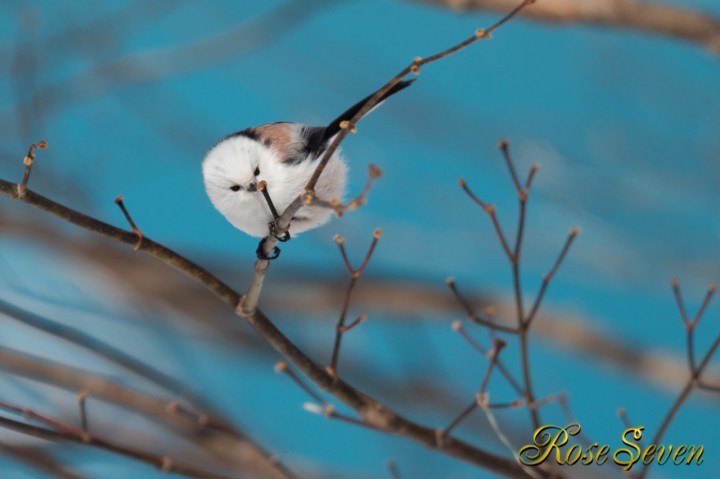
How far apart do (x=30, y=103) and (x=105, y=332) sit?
629 mm

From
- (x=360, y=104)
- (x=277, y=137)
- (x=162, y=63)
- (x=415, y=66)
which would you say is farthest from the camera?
(x=162, y=63)

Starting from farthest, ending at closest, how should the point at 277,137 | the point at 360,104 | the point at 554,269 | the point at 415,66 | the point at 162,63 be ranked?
the point at 162,63
the point at 277,137
the point at 554,269
the point at 360,104
the point at 415,66

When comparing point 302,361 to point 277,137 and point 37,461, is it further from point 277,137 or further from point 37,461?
point 37,461

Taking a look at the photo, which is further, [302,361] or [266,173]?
[266,173]

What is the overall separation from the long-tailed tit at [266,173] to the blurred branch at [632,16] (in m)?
0.50

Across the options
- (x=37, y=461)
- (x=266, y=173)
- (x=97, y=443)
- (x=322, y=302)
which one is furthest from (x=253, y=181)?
(x=322, y=302)

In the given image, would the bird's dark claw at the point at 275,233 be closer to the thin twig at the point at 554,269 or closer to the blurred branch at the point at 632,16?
the thin twig at the point at 554,269

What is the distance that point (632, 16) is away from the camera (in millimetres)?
1384

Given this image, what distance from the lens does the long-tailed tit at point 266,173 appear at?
0.94 m

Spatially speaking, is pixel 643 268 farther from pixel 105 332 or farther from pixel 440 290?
pixel 105 332

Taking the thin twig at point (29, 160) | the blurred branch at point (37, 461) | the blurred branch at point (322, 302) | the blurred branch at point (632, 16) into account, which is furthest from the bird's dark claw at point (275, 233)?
the blurred branch at point (322, 302)

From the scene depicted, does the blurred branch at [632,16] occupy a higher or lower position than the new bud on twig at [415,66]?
higher

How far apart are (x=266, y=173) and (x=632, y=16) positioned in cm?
81

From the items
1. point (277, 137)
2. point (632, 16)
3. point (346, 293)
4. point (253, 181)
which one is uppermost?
point (632, 16)
